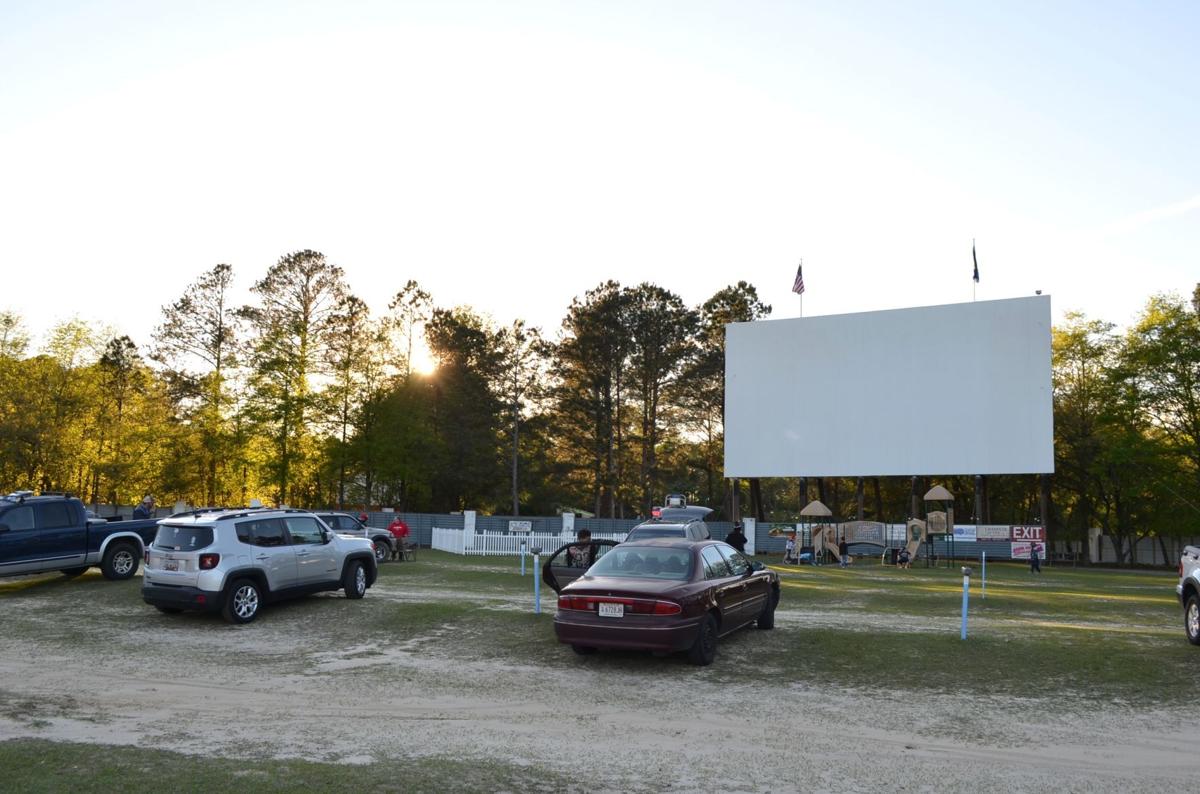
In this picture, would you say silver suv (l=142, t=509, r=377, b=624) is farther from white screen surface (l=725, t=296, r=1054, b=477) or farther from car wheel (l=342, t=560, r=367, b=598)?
white screen surface (l=725, t=296, r=1054, b=477)

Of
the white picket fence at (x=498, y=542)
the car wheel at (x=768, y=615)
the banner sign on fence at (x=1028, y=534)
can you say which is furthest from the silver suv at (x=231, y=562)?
the banner sign on fence at (x=1028, y=534)

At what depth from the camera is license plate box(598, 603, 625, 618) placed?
33.7 ft

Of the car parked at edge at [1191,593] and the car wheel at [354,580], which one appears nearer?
the car parked at edge at [1191,593]

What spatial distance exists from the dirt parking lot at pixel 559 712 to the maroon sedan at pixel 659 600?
418 mm

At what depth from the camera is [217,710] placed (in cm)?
866

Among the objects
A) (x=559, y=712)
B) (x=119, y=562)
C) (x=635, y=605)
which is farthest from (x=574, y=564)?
(x=119, y=562)

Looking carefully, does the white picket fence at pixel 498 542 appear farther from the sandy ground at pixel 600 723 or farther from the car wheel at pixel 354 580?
the sandy ground at pixel 600 723

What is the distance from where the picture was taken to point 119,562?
18359 mm

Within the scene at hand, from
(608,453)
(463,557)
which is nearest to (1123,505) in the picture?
(608,453)

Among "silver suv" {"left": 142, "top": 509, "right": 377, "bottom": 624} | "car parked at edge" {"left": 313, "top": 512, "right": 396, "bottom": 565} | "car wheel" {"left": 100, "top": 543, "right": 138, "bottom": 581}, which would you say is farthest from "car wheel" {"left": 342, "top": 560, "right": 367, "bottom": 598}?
"car parked at edge" {"left": 313, "top": 512, "right": 396, "bottom": 565}

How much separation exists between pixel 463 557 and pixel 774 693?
914 inches

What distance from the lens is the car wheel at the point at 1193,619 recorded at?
11.8 m

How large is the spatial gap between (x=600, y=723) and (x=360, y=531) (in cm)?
1639

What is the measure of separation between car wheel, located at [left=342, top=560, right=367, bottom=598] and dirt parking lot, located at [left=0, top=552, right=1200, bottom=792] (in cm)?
208
